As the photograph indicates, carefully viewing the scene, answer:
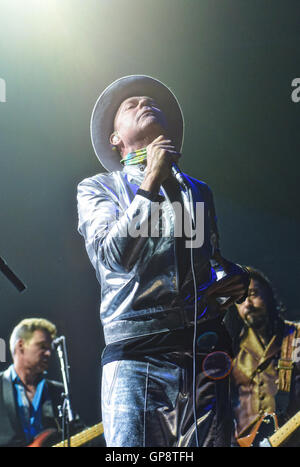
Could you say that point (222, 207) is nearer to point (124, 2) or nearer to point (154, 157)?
point (154, 157)

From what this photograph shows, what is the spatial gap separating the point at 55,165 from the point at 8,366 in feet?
3.18

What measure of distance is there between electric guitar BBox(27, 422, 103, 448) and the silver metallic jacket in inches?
22.7

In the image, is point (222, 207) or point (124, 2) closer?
point (222, 207)

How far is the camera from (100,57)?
2.58 meters

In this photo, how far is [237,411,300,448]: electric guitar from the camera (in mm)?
2174

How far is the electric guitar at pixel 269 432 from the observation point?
7.13 ft

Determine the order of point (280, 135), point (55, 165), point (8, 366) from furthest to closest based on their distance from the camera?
point (280, 135) → point (55, 165) → point (8, 366)

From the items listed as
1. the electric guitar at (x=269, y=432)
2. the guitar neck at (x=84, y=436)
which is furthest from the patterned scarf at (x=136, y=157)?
the electric guitar at (x=269, y=432)

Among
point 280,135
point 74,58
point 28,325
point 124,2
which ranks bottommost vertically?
point 28,325

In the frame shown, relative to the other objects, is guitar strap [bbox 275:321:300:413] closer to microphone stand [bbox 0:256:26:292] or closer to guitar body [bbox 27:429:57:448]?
guitar body [bbox 27:429:57:448]

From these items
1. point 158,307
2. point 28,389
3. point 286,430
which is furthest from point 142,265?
point 286,430

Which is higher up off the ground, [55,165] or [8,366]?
[55,165]

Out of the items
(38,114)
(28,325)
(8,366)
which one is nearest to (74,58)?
(38,114)

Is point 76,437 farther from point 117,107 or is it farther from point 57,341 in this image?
point 117,107
